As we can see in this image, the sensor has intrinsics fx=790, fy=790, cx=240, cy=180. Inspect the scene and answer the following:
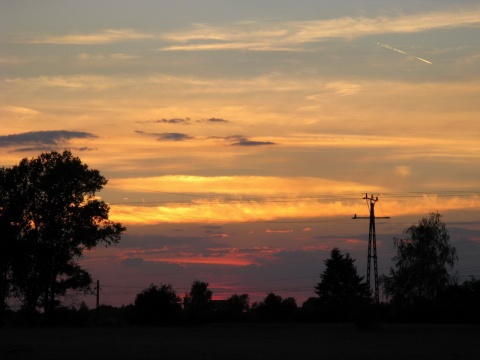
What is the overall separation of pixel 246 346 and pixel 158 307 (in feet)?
110

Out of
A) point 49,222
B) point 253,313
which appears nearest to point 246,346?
point 49,222

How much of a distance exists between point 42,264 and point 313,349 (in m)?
32.4

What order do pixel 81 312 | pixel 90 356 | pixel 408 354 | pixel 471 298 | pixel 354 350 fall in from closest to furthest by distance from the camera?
pixel 90 356 → pixel 408 354 → pixel 354 350 → pixel 81 312 → pixel 471 298

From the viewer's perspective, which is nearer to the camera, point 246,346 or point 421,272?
point 246,346

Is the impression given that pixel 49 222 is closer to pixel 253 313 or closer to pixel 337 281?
pixel 253 313

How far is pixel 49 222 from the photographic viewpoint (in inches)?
2788

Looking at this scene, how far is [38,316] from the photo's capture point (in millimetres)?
71625

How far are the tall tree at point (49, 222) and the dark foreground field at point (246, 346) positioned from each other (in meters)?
11.3

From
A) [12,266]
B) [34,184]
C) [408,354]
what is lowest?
[408,354]

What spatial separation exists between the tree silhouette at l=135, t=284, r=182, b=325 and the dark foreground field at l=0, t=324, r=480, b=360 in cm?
1822

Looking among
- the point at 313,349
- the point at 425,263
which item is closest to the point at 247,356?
the point at 313,349

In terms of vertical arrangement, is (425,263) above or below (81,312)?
above

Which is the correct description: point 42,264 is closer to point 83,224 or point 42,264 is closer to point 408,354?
point 83,224

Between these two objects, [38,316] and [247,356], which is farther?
[38,316]
